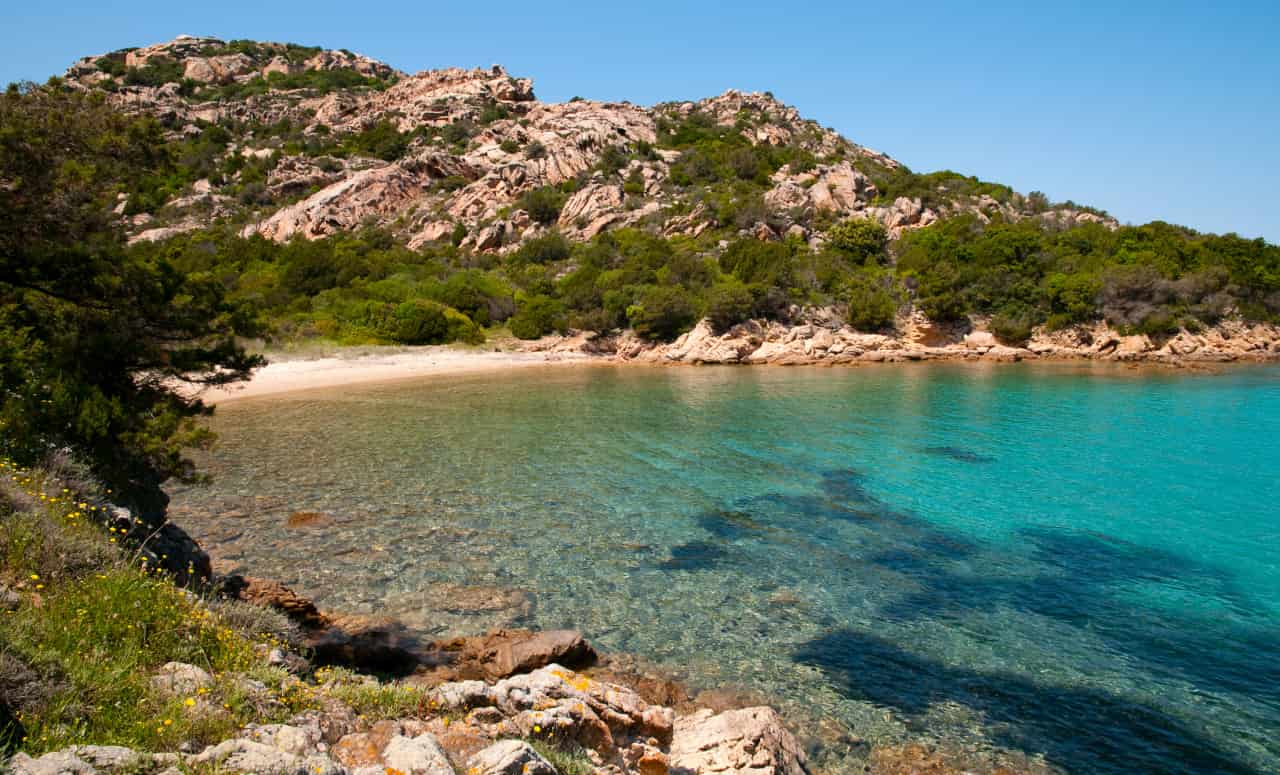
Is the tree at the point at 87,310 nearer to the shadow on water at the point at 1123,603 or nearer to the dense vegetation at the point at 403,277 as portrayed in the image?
the dense vegetation at the point at 403,277

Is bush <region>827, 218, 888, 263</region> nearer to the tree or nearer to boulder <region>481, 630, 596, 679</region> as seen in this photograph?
boulder <region>481, 630, 596, 679</region>

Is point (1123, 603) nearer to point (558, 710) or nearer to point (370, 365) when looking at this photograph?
point (558, 710)

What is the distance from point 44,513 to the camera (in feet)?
18.6

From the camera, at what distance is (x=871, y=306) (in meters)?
48.5

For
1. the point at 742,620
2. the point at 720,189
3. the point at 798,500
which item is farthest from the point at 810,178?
the point at 742,620

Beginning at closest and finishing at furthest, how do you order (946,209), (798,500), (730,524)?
(730,524) → (798,500) → (946,209)

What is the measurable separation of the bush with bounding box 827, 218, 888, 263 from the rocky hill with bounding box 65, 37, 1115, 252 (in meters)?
1.79

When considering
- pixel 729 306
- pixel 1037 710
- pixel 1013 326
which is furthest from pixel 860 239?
pixel 1037 710

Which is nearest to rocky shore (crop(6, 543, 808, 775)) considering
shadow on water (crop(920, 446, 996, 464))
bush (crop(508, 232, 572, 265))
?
shadow on water (crop(920, 446, 996, 464))

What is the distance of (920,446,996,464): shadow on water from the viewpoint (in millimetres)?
18766

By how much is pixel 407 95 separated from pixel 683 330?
77.0m

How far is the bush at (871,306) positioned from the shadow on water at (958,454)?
1191 inches

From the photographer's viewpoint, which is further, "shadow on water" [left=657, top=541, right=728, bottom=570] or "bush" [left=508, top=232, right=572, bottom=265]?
"bush" [left=508, top=232, right=572, bottom=265]

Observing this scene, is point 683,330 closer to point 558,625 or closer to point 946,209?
point 946,209
